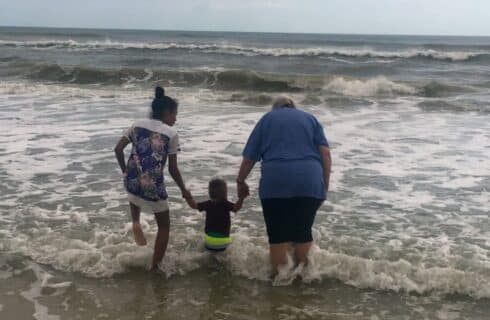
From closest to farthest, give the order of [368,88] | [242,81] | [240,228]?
[240,228] < [368,88] < [242,81]

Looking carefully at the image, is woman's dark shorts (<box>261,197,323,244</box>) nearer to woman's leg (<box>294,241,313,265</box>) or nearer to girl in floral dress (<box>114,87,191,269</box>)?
woman's leg (<box>294,241,313,265</box>)

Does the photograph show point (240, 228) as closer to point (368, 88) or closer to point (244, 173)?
point (244, 173)

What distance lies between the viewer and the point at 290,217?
15.0 feet

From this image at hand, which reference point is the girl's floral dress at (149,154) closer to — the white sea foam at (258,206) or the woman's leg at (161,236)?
the woman's leg at (161,236)

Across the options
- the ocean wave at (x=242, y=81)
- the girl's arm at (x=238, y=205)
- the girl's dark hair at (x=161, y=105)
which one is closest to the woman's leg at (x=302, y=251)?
the girl's arm at (x=238, y=205)

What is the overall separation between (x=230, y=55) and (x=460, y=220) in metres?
33.1

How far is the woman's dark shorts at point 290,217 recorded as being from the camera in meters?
4.53

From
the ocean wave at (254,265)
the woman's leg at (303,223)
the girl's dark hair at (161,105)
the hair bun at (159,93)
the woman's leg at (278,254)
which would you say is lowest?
the ocean wave at (254,265)

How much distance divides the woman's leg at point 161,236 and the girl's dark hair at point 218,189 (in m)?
0.47

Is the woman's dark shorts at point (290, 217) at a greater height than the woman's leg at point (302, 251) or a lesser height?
greater

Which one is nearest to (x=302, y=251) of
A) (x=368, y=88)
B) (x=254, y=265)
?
(x=254, y=265)

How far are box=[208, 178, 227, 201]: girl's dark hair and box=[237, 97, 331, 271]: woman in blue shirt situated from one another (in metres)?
0.42

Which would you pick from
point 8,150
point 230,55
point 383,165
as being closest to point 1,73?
point 230,55

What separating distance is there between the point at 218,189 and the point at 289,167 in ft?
2.91
